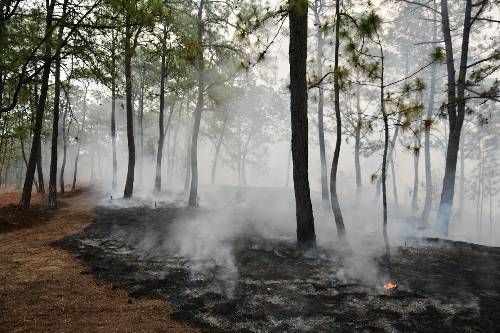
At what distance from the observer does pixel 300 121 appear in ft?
30.3

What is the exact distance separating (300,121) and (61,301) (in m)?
6.45

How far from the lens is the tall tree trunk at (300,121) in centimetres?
916

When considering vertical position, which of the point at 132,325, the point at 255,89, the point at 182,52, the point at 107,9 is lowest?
the point at 132,325

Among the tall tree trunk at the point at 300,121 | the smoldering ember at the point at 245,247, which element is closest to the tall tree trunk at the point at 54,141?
the smoldering ember at the point at 245,247

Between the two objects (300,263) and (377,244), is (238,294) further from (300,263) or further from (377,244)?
(377,244)

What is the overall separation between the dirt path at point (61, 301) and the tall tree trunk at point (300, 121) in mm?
4478

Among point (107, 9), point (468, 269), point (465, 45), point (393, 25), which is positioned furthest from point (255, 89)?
point (468, 269)

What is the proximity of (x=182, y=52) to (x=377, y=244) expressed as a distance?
25.5 ft

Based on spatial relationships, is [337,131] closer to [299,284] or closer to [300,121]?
[300,121]

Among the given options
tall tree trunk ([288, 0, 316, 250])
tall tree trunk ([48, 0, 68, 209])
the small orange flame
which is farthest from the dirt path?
tall tree trunk ([48, 0, 68, 209])

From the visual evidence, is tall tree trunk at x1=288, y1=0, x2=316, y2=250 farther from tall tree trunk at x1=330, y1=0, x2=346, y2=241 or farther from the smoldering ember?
tall tree trunk at x1=330, y1=0, x2=346, y2=241

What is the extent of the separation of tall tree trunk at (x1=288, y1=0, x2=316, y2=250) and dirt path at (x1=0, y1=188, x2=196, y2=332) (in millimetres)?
4478

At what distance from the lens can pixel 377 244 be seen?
34.2ft

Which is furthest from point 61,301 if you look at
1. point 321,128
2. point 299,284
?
point 321,128
